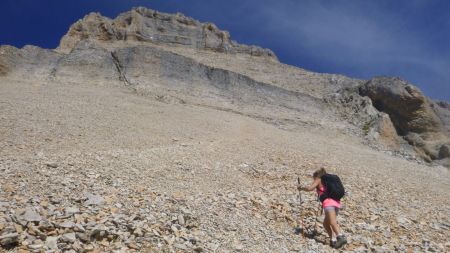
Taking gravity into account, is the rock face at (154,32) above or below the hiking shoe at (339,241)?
above

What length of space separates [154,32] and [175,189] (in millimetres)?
35750

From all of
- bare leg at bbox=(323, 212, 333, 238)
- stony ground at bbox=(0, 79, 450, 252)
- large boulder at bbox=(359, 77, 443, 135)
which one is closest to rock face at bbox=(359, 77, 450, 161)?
large boulder at bbox=(359, 77, 443, 135)

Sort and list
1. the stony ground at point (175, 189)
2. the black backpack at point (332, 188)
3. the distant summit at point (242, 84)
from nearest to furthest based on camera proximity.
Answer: the stony ground at point (175, 189)
the black backpack at point (332, 188)
the distant summit at point (242, 84)

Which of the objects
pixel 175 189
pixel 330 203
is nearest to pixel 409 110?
pixel 330 203

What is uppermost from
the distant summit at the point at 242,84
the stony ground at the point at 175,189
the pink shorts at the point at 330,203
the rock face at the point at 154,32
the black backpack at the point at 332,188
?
the rock face at the point at 154,32

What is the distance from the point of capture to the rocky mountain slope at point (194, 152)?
830 centimetres

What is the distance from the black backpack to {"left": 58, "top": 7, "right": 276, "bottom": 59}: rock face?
3468 cm

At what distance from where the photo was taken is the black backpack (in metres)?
9.68

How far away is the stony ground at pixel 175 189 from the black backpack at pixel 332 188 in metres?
0.96

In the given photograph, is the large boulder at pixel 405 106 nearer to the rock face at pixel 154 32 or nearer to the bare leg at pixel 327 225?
the rock face at pixel 154 32

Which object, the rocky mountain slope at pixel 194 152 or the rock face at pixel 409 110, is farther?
the rock face at pixel 409 110

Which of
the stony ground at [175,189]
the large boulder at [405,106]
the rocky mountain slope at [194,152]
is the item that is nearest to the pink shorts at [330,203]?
the stony ground at [175,189]

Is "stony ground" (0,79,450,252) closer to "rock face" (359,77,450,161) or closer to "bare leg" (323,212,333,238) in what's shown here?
"bare leg" (323,212,333,238)

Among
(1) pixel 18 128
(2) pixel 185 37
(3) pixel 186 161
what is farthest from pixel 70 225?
(2) pixel 185 37
